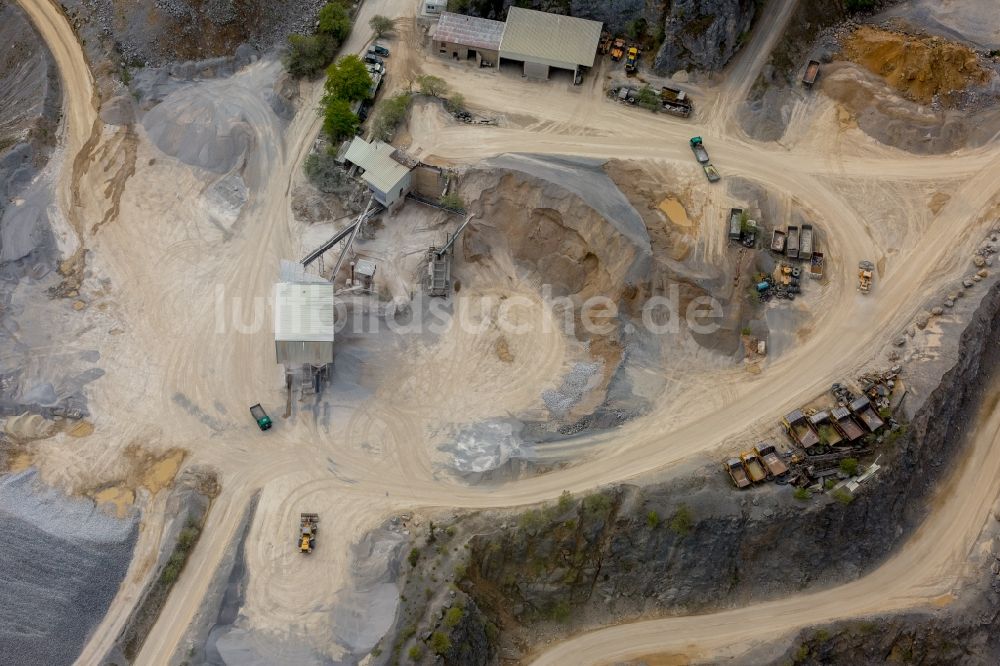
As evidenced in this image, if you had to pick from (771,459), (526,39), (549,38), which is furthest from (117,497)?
(549,38)

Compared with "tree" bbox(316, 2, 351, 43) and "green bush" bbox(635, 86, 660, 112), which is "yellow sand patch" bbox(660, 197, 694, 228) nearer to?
"green bush" bbox(635, 86, 660, 112)

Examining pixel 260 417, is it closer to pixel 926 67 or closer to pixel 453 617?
pixel 453 617

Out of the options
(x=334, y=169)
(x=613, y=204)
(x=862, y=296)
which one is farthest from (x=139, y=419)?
(x=862, y=296)

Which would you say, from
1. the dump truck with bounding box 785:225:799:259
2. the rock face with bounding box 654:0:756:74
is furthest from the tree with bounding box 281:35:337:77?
the dump truck with bounding box 785:225:799:259

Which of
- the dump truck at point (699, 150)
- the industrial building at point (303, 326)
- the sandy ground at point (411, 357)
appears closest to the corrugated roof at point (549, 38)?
the sandy ground at point (411, 357)

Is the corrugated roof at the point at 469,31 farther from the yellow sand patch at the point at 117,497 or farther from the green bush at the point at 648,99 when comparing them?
the yellow sand patch at the point at 117,497

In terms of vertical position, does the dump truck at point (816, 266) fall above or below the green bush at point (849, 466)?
above
